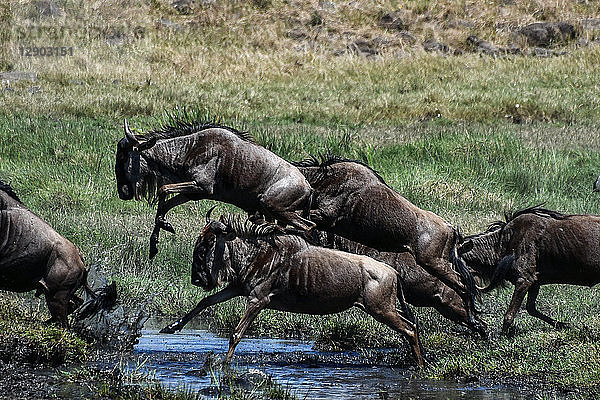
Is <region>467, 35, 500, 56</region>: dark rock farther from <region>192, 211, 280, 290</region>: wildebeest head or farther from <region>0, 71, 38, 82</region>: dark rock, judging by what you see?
<region>192, 211, 280, 290</region>: wildebeest head

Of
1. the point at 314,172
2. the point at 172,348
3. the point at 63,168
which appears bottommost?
the point at 63,168

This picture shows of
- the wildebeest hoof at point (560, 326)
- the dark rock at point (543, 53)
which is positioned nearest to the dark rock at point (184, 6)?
the dark rock at point (543, 53)

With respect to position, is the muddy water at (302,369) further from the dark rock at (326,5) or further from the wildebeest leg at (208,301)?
the dark rock at (326,5)

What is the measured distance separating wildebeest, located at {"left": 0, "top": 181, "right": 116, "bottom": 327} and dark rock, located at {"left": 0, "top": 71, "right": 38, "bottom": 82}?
72.8 ft

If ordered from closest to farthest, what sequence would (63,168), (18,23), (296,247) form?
(296,247)
(63,168)
(18,23)

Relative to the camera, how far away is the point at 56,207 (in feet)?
57.1

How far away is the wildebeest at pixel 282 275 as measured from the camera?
9.14 metres

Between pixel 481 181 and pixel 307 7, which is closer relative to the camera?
pixel 481 181

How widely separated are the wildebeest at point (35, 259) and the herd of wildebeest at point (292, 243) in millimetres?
11

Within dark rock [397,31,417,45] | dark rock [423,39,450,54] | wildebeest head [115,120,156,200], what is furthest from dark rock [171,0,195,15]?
wildebeest head [115,120,156,200]

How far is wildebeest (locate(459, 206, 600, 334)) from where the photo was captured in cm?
1079

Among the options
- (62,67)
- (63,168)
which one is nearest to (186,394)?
(63,168)

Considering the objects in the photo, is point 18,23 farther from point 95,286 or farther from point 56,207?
point 95,286

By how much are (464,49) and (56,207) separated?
26.3m
